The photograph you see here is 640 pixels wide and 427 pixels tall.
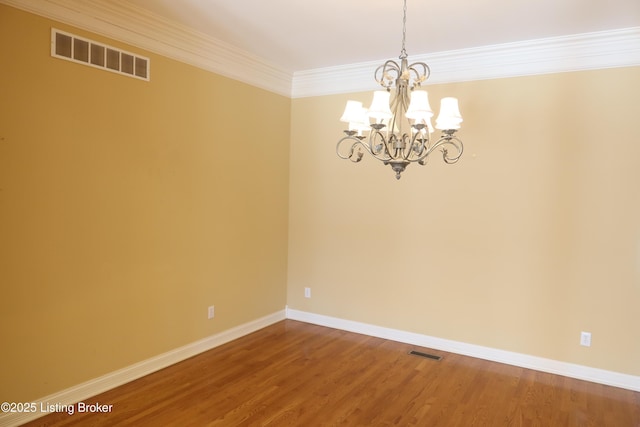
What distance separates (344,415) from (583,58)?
339 centimetres

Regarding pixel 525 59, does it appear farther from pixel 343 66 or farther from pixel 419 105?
pixel 419 105

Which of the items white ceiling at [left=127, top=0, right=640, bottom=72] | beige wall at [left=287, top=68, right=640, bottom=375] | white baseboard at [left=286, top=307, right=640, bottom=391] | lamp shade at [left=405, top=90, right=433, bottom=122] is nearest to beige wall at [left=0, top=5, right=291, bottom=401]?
white ceiling at [left=127, top=0, right=640, bottom=72]

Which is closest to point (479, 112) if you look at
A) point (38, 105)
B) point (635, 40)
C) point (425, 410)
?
point (635, 40)

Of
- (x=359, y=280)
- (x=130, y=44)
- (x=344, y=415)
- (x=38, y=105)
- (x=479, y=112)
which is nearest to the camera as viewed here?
(x=38, y=105)

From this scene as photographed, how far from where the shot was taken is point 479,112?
388cm

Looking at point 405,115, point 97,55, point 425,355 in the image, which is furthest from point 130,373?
point 405,115

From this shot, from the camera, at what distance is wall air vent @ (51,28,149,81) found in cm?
273

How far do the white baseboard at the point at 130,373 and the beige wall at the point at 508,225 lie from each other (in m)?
1.11

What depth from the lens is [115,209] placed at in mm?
3119

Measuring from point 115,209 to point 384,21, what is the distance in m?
2.51

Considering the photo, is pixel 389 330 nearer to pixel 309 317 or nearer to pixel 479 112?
pixel 309 317

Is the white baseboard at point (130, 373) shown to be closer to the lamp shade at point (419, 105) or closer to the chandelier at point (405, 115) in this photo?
the chandelier at point (405, 115)

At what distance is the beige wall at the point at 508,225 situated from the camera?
3.37m

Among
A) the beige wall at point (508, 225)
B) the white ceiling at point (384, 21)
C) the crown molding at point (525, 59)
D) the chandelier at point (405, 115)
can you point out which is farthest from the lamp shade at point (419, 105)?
the crown molding at point (525, 59)
